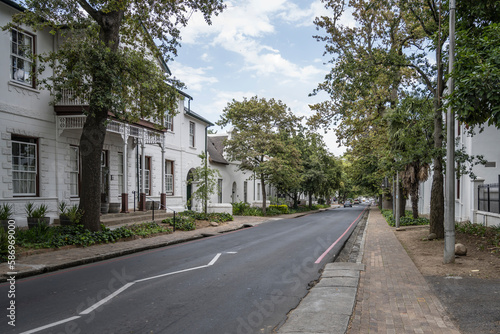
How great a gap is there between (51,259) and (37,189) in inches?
235

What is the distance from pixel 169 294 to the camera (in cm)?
643

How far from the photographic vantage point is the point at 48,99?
14.6 metres

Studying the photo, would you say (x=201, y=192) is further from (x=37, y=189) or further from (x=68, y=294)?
(x=68, y=294)

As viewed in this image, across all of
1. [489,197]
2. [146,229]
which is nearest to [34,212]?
[146,229]

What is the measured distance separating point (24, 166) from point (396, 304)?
1365cm

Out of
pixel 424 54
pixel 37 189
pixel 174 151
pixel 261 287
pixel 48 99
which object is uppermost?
pixel 424 54

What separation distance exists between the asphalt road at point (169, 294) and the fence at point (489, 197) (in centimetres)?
895

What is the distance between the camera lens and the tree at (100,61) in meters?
11.4

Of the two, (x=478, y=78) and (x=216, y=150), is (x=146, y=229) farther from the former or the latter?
(x=216, y=150)

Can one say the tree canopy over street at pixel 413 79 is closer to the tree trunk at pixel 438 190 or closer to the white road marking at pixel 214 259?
the tree trunk at pixel 438 190

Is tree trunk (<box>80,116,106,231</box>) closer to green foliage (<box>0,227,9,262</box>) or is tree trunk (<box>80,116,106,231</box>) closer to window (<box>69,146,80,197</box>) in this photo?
green foliage (<box>0,227,9,262</box>)

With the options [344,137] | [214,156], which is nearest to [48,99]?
[344,137]

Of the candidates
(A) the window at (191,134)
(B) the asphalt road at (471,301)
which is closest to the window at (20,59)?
(A) the window at (191,134)

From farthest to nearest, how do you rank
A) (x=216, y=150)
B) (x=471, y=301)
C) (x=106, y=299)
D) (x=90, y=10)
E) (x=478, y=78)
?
(x=216, y=150) < (x=90, y=10) < (x=478, y=78) < (x=106, y=299) < (x=471, y=301)
